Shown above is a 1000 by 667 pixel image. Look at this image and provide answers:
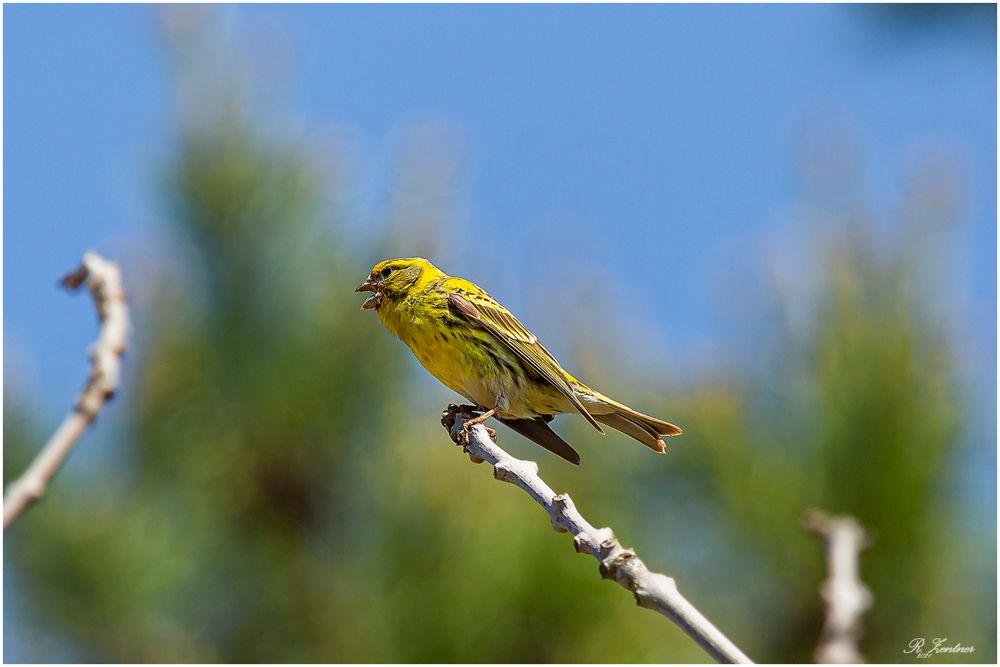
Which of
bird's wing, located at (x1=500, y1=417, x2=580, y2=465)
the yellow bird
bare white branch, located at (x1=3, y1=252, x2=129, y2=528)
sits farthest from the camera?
the yellow bird

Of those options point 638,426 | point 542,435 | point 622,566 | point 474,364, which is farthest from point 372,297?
point 622,566

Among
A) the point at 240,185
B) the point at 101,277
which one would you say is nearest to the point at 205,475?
the point at 240,185

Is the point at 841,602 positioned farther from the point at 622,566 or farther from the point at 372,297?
the point at 372,297

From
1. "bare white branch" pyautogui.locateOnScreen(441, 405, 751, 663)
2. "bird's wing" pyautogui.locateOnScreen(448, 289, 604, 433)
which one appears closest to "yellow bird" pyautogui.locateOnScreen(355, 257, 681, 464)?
"bird's wing" pyautogui.locateOnScreen(448, 289, 604, 433)
